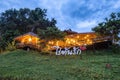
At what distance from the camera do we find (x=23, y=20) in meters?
63.2

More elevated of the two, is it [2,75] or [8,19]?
[8,19]

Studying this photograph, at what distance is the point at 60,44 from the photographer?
45188mm

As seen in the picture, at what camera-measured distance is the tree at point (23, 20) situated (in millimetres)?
60097

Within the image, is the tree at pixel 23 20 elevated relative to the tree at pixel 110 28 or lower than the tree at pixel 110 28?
elevated

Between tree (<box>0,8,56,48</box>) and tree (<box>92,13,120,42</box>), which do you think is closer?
tree (<box>92,13,120,42</box>)

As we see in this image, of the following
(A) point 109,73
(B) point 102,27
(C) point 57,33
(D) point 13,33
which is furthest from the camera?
(D) point 13,33

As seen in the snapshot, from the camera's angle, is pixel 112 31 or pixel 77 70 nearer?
pixel 77 70

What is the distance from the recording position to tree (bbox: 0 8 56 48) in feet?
197

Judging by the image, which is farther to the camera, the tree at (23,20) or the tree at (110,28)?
the tree at (23,20)

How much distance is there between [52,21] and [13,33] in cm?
1523

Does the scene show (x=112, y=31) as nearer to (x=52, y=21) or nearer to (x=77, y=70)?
(x=77, y=70)

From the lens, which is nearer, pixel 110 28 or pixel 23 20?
pixel 110 28

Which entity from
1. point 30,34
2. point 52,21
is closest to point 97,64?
point 30,34

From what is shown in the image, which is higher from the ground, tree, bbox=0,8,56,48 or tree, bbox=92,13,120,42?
tree, bbox=0,8,56,48
